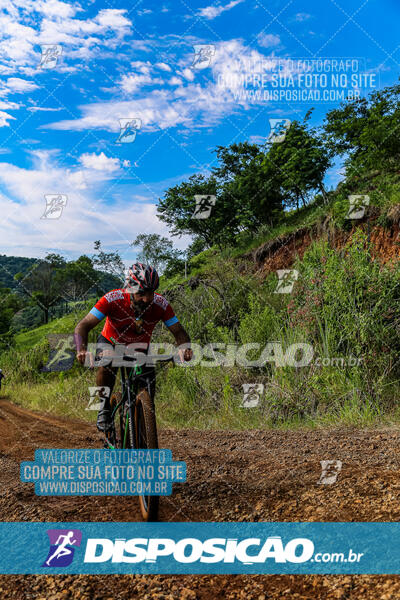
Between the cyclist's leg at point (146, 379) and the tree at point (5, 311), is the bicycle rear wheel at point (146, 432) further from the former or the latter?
the tree at point (5, 311)

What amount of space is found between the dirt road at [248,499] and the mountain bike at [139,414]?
0.28m

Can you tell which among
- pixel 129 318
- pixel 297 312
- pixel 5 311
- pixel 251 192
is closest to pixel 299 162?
pixel 251 192

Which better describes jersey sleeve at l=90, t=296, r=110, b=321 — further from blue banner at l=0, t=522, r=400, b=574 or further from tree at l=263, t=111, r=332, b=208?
tree at l=263, t=111, r=332, b=208

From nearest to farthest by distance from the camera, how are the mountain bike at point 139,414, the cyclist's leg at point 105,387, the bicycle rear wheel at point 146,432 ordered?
the bicycle rear wheel at point 146,432 < the mountain bike at point 139,414 < the cyclist's leg at point 105,387

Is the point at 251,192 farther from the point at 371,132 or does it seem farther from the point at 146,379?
the point at 146,379

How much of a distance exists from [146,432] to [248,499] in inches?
40.8

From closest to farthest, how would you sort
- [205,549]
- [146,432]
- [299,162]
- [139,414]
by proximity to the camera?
1. [205,549]
2. [146,432]
3. [139,414]
4. [299,162]

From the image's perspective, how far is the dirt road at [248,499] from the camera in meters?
2.79

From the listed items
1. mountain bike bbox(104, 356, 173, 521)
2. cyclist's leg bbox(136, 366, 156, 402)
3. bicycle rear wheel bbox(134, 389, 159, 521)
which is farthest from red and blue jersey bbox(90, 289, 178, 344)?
bicycle rear wheel bbox(134, 389, 159, 521)

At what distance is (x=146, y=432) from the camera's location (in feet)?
12.6

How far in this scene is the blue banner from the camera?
300 centimetres

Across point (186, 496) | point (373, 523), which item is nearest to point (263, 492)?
point (186, 496)

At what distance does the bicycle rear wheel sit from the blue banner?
0.12m

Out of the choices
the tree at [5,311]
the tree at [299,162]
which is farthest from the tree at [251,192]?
the tree at [5,311]
